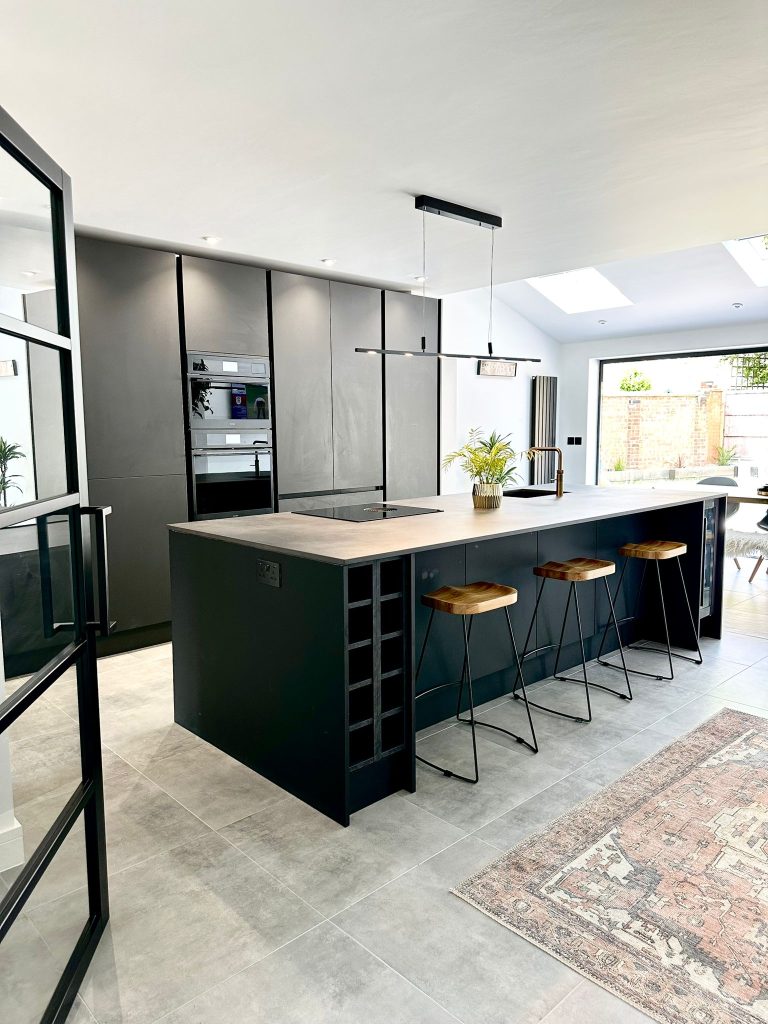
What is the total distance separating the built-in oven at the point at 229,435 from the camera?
480 cm

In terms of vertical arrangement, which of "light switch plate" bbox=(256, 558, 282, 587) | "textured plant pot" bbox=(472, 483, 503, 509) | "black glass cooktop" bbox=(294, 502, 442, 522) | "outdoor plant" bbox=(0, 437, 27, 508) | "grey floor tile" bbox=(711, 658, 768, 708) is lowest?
"grey floor tile" bbox=(711, 658, 768, 708)

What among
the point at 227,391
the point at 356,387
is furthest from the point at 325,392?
the point at 227,391

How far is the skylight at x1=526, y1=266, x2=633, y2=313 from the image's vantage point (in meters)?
7.86

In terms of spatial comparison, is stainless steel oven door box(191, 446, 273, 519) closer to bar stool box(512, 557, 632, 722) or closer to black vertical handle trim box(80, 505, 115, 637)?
bar stool box(512, 557, 632, 722)

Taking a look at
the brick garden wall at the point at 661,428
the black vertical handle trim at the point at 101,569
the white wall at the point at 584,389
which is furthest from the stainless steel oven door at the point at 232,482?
the brick garden wall at the point at 661,428

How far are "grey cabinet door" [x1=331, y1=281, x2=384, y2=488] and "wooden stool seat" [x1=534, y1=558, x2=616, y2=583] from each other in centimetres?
245

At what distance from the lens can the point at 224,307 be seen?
4.90 meters

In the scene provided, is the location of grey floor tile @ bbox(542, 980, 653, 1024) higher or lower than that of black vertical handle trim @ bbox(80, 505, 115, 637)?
lower

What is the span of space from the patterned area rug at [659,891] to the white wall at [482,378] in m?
4.68

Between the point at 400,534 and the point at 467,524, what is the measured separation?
1.43 ft

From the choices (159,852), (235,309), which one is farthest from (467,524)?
(235,309)

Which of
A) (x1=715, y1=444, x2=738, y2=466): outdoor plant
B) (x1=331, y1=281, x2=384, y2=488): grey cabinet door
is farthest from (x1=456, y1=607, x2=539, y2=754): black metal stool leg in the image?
(x1=715, y1=444, x2=738, y2=466): outdoor plant

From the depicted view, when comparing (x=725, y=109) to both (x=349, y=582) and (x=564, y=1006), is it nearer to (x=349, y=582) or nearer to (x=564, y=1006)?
(x=349, y=582)

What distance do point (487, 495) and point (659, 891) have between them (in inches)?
82.4
